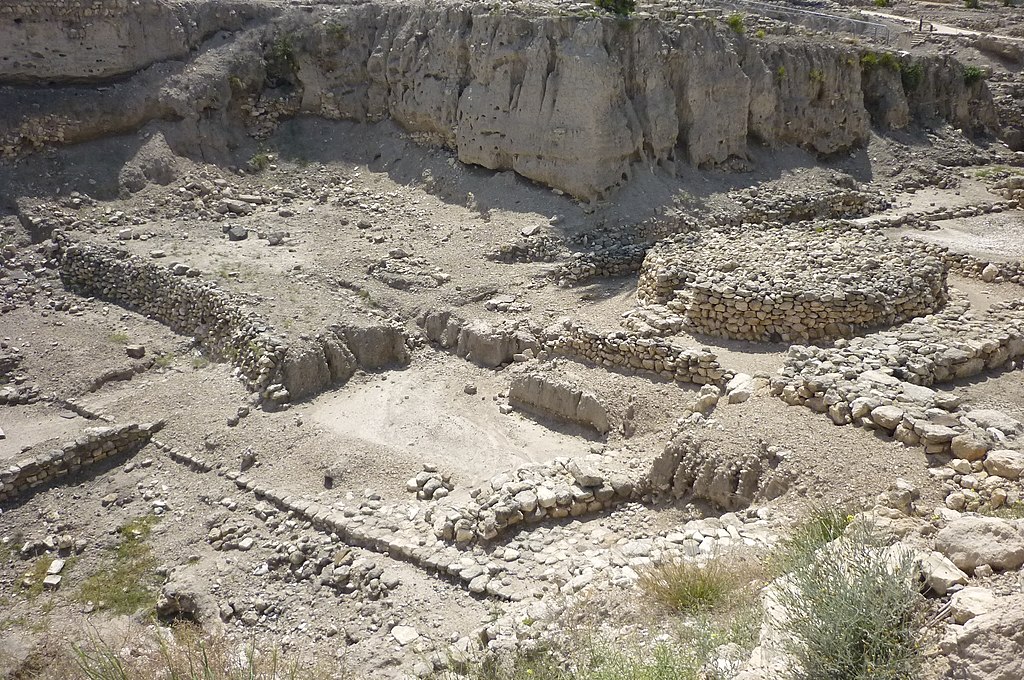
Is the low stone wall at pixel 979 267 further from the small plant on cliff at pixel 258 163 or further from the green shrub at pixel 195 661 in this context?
the small plant on cliff at pixel 258 163

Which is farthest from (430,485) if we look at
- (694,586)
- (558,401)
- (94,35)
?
(94,35)

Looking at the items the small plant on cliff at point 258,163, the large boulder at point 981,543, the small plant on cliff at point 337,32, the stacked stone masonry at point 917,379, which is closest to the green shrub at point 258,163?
the small plant on cliff at point 258,163

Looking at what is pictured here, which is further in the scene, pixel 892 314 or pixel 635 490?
pixel 892 314

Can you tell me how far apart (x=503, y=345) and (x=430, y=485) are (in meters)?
3.74

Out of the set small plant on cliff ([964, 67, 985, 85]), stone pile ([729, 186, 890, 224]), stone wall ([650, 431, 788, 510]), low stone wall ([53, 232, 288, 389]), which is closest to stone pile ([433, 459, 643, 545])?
stone wall ([650, 431, 788, 510])

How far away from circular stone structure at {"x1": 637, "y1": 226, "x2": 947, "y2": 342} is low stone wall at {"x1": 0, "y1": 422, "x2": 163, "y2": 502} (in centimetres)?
895

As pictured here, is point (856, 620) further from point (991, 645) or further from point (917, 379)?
point (917, 379)

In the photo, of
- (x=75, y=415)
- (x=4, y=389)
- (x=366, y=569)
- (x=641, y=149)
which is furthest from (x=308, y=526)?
(x=641, y=149)

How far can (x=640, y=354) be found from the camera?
39.7ft

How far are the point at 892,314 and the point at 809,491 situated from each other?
18.2ft

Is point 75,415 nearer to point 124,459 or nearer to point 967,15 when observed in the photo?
point 124,459

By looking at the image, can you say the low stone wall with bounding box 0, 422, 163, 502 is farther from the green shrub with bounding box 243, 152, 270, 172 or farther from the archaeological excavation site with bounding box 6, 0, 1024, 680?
the green shrub with bounding box 243, 152, 270, 172

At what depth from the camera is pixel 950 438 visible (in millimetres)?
7332

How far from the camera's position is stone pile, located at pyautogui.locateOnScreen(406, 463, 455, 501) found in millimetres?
10123
